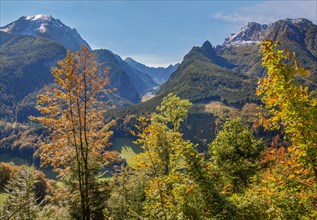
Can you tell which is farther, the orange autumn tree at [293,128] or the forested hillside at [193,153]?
the forested hillside at [193,153]

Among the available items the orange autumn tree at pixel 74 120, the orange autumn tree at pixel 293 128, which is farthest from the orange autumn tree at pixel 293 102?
the orange autumn tree at pixel 74 120

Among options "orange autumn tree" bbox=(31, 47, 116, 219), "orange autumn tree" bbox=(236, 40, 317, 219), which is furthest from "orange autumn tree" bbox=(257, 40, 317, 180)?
"orange autumn tree" bbox=(31, 47, 116, 219)

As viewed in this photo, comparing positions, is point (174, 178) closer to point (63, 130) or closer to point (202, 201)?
point (202, 201)

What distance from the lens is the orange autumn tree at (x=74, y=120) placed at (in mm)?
20016

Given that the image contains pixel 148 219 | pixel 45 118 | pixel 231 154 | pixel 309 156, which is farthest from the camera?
pixel 231 154

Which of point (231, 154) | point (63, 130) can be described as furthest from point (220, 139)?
point (63, 130)

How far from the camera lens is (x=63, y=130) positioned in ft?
69.4

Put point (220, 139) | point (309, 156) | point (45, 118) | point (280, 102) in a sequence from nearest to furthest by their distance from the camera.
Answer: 1. point (309, 156)
2. point (280, 102)
3. point (45, 118)
4. point (220, 139)

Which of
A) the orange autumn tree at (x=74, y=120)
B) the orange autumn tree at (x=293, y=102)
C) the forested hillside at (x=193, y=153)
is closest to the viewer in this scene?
the orange autumn tree at (x=293, y=102)

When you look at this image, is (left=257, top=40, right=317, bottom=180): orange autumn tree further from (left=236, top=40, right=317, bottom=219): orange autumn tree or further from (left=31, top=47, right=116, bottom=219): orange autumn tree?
(left=31, top=47, right=116, bottom=219): orange autumn tree

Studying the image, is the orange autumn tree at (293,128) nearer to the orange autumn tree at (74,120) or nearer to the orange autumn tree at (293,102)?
the orange autumn tree at (293,102)

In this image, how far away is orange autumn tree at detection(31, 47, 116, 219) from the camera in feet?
65.7

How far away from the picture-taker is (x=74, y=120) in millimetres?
20578

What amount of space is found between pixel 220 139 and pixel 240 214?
29383mm
